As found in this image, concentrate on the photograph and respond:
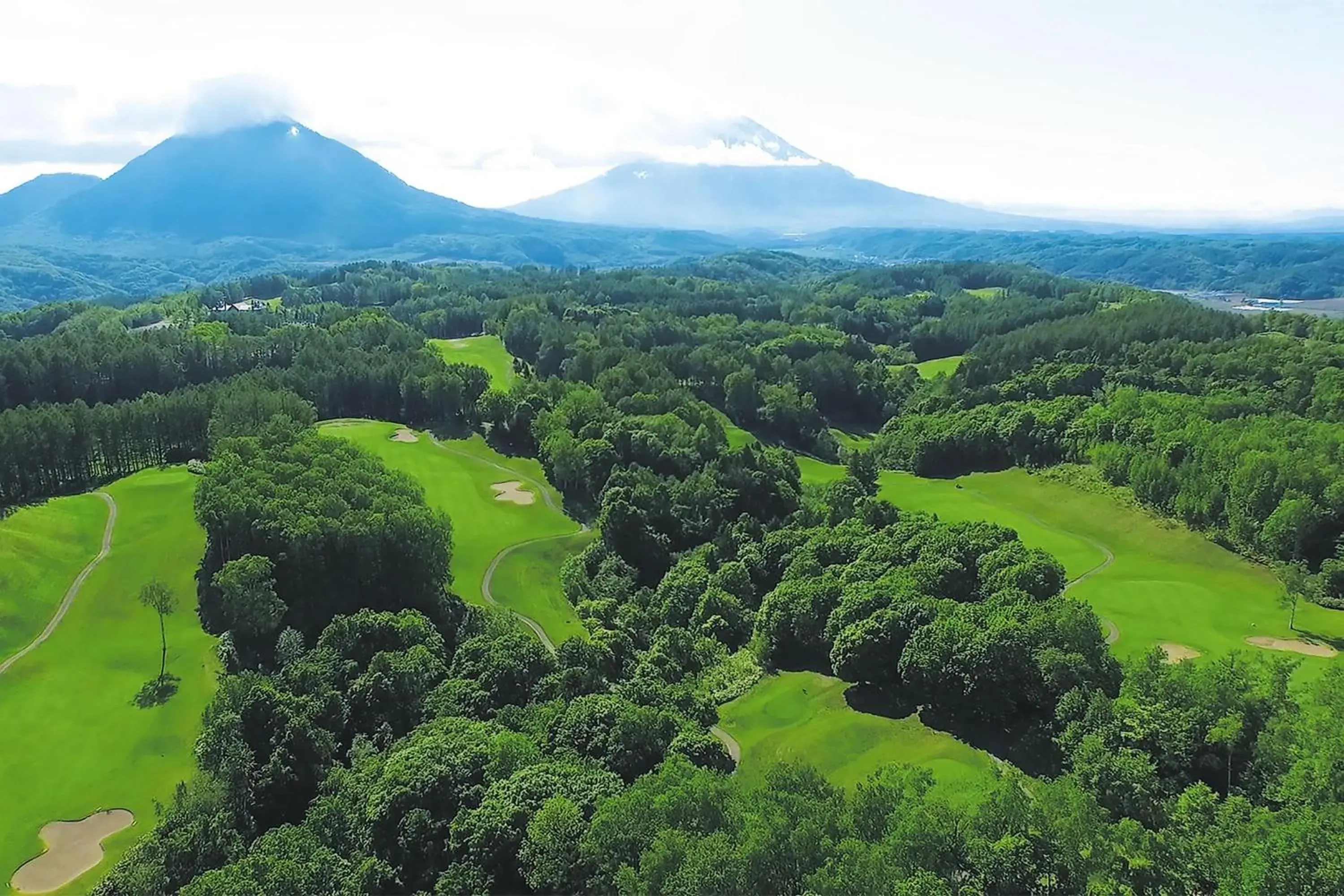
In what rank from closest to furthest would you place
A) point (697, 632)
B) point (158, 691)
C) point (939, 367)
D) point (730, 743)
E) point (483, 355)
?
point (730, 743) < point (158, 691) < point (697, 632) < point (483, 355) < point (939, 367)

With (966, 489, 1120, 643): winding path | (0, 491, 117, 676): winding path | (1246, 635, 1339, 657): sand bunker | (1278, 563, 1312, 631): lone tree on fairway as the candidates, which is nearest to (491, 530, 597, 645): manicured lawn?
(0, 491, 117, 676): winding path

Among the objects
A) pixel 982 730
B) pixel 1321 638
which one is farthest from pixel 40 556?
pixel 1321 638

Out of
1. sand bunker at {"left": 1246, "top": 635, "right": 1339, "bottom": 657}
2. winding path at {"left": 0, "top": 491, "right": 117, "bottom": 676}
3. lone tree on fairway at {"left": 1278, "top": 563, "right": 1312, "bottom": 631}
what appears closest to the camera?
sand bunker at {"left": 1246, "top": 635, "right": 1339, "bottom": 657}

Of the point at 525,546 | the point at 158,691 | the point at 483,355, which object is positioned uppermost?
the point at 483,355

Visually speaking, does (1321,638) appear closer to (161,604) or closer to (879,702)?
(879,702)

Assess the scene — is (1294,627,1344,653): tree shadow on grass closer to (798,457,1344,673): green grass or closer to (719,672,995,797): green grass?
(798,457,1344,673): green grass

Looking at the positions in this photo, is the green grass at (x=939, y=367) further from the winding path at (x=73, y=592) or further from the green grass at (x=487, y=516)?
the winding path at (x=73, y=592)
